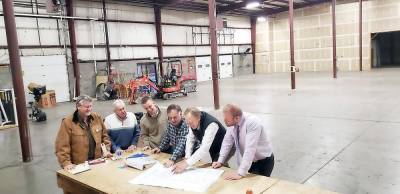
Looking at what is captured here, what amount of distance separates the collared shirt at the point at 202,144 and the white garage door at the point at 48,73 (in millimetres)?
12452

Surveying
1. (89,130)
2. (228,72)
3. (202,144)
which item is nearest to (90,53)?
(228,72)

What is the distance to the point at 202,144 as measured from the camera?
318 centimetres

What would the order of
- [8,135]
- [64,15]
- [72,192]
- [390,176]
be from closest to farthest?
[72,192] → [390,176] → [8,135] → [64,15]

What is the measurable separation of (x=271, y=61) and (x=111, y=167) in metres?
25.7

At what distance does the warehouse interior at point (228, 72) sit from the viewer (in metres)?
5.13

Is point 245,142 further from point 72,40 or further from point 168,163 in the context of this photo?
point 72,40

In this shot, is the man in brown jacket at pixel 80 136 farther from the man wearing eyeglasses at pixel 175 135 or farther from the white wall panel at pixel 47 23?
the white wall panel at pixel 47 23

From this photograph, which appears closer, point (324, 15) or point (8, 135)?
point (8, 135)

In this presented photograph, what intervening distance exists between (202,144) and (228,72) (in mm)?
22940

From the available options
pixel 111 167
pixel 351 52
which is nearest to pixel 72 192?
pixel 111 167

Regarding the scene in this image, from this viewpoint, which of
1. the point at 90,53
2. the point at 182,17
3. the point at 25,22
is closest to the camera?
the point at 25,22

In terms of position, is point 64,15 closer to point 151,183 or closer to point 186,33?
point 186,33

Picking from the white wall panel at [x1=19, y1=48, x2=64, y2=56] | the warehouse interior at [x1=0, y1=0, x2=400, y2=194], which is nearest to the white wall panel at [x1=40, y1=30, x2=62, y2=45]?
the warehouse interior at [x1=0, y1=0, x2=400, y2=194]

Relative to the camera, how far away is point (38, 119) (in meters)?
10.0
